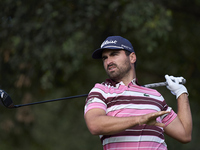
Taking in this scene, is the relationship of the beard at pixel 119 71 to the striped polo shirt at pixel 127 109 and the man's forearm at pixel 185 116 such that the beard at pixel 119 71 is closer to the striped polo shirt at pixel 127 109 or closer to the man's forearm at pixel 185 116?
the striped polo shirt at pixel 127 109

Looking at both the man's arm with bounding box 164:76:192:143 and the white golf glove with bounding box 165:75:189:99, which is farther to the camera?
the white golf glove with bounding box 165:75:189:99

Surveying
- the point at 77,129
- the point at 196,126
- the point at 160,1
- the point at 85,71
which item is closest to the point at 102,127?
the point at 160,1

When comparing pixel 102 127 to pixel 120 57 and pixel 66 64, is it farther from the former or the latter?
pixel 66 64

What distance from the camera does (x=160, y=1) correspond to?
9586mm

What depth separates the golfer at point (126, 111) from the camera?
341 centimetres

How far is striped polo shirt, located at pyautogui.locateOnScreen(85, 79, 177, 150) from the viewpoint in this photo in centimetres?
363

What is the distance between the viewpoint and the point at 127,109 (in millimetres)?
3678

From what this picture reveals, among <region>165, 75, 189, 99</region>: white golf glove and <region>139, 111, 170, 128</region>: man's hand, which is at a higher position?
<region>165, 75, 189, 99</region>: white golf glove

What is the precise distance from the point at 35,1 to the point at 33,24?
0.58 m

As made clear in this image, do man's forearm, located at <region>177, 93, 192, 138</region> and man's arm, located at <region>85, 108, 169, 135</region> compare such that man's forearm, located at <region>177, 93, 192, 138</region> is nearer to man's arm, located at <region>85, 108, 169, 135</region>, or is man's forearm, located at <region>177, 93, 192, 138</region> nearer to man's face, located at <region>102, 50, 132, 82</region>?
man's face, located at <region>102, 50, 132, 82</region>

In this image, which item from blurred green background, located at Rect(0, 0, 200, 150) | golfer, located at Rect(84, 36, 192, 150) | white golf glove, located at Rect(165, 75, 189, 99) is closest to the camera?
golfer, located at Rect(84, 36, 192, 150)

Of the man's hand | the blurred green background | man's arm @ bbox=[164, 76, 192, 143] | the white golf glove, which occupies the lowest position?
the man's hand

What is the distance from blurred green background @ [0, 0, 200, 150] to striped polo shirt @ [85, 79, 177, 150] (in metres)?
4.77

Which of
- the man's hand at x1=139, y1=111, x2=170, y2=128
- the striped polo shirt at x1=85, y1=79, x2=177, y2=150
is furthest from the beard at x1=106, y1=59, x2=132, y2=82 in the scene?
the man's hand at x1=139, y1=111, x2=170, y2=128
